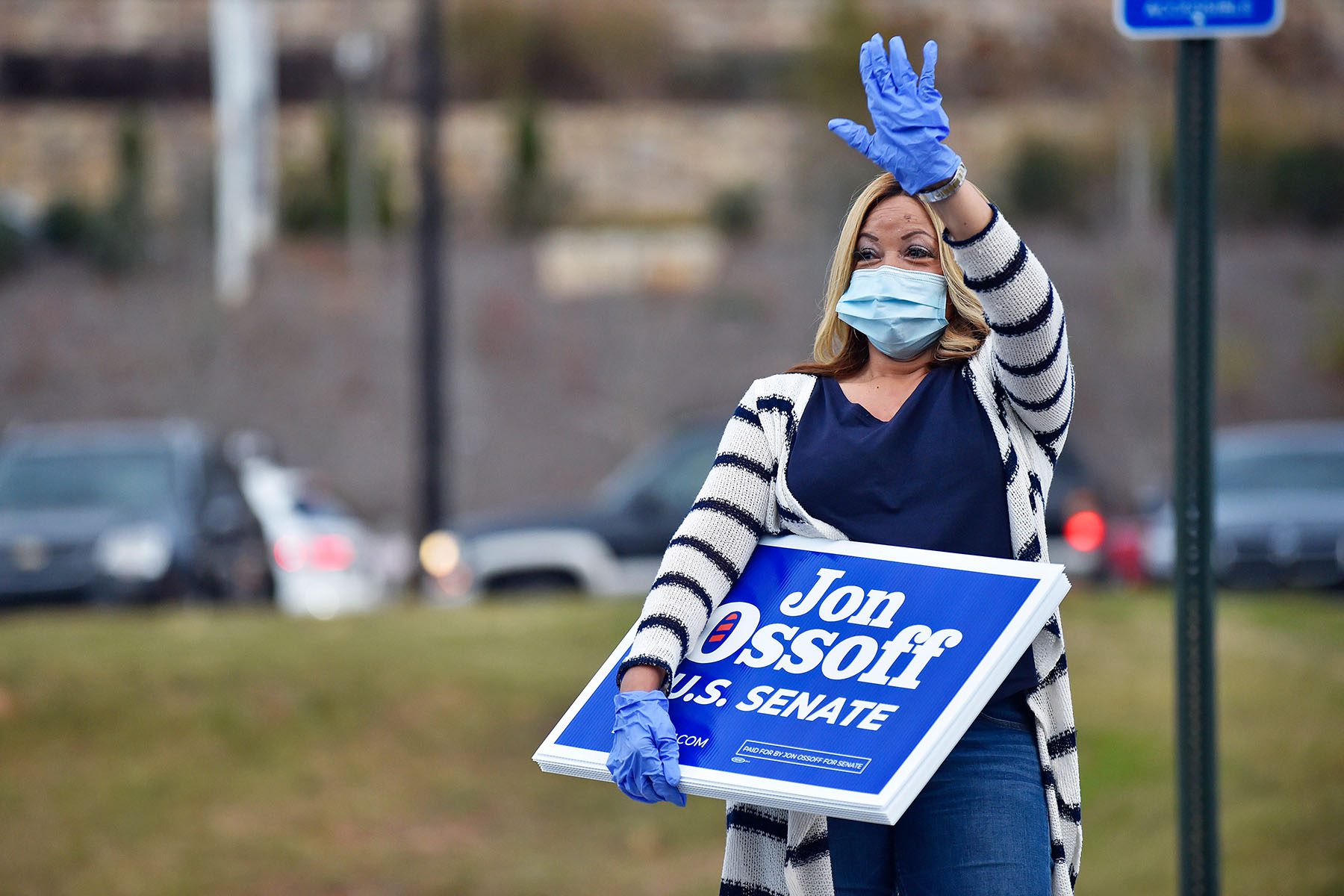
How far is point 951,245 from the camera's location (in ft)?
8.04

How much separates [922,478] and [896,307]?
29cm

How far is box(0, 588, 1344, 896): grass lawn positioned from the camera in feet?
16.8

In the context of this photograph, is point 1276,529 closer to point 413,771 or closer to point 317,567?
point 317,567

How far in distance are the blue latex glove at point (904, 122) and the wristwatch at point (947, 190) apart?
0.04ft

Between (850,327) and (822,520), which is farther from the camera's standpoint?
(850,327)

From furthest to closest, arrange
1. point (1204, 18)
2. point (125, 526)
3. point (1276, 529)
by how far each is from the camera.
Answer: point (1276, 529)
point (125, 526)
point (1204, 18)

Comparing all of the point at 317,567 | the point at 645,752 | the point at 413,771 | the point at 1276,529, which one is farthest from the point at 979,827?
the point at 1276,529

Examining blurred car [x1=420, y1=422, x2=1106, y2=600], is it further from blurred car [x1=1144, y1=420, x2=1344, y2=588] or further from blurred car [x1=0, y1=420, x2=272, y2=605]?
blurred car [x1=0, y1=420, x2=272, y2=605]

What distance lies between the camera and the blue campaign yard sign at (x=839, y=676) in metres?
2.37

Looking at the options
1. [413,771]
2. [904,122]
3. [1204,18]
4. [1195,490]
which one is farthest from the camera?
[413,771]

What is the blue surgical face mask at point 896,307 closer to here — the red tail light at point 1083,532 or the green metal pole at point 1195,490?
the green metal pole at point 1195,490

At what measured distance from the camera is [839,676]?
8.20 feet

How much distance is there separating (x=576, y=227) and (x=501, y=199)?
1.55 meters

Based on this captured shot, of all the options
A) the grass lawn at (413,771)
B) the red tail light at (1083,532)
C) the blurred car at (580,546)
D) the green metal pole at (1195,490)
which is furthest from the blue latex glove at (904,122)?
the red tail light at (1083,532)
